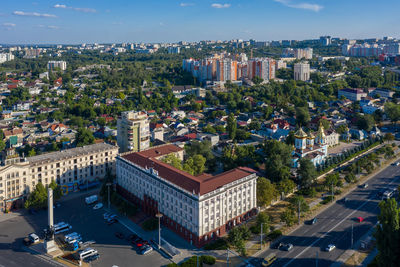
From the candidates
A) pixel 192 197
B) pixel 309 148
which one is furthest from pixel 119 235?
pixel 309 148

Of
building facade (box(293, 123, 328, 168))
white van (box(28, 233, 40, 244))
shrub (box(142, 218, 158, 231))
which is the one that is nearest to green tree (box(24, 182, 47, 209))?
white van (box(28, 233, 40, 244))

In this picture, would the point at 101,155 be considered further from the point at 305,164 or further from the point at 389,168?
the point at 389,168

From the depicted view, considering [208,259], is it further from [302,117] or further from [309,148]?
[302,117]

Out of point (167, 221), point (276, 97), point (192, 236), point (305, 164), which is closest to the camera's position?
point (192, 236)

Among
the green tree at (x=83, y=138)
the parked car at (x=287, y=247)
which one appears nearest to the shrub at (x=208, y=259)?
the parked car at (x=287, y=247)

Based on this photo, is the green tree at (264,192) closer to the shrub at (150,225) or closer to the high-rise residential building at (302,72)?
the shrub at (150,225)

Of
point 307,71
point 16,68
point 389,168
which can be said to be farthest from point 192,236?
point 16,68

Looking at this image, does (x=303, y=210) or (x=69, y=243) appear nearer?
(x=69, y=243)
